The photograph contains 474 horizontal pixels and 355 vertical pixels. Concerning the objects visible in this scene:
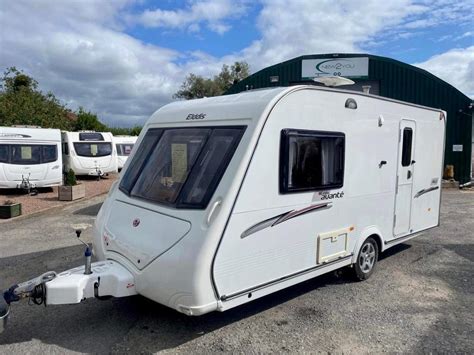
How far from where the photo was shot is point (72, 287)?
365 cm

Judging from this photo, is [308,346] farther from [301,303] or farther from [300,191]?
[300,191]

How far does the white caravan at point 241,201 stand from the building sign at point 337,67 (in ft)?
42.8

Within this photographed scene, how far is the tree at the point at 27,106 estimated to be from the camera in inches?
918

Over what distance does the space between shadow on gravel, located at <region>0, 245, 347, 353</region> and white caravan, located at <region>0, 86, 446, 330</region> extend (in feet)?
1.62

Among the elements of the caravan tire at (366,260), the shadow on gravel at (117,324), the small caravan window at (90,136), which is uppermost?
the small caravan window at (90,136)

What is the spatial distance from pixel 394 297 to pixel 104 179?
17.6 metres

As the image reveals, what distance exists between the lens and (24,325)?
14.0 ft

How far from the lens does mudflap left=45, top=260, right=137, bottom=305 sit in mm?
3645

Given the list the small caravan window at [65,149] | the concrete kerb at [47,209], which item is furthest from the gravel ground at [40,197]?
the small caravan window at [65,149]

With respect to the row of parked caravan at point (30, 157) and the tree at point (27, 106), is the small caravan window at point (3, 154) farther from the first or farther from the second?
the tree at point (27, 106)

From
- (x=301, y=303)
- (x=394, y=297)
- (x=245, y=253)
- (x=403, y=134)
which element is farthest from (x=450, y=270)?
(x=245, y=253)

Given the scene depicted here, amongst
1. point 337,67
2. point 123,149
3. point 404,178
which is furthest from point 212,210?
point 123,149

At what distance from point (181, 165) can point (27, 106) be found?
23.5 meters

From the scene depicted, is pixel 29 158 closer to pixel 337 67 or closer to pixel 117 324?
pixel 117 324
